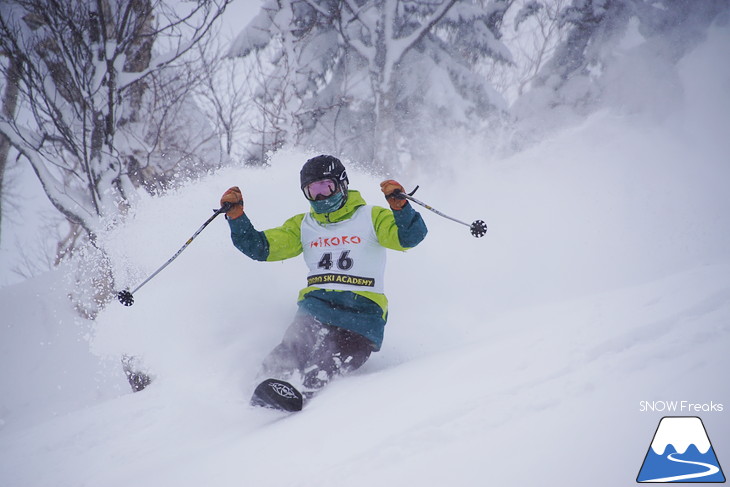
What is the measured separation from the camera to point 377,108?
812 cm

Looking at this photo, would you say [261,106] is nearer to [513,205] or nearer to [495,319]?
[513,205]

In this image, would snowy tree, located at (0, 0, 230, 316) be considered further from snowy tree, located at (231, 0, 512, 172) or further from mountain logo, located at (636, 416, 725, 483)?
mountain logo, located at (636, 416, 725, 483)

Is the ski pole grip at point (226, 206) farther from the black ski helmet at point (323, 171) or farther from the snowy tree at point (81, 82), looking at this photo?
the snowy tree at point (81, 82)

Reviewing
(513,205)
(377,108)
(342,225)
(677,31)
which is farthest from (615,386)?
(677,31)

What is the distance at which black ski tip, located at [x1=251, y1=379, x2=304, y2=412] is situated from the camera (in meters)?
2.08

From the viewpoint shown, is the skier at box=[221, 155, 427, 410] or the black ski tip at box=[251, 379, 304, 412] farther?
the skier at box=[221, 155, 427, 410]

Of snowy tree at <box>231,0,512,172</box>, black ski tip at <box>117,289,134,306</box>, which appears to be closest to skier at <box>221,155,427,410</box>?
black ski tip at <box>117,289,134,306</box>

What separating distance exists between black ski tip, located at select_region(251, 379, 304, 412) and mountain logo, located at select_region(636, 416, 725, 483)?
5.43 ft

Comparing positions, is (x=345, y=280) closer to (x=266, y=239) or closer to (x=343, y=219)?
(x=343, y=219)

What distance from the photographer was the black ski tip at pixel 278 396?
6.84ft

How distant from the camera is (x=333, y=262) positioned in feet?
9.27

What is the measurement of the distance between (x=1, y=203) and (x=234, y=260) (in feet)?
19.0

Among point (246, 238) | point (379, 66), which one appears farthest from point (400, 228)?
point (379, 66)

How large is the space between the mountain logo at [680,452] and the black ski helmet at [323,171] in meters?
2.26
